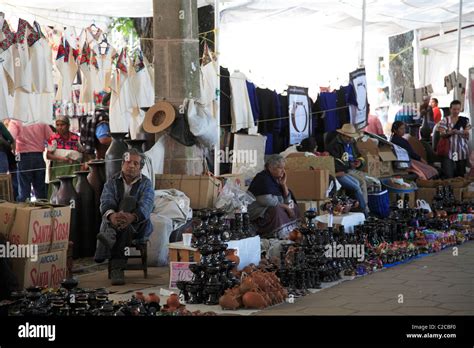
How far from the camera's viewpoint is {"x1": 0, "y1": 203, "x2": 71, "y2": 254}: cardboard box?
21.5ft

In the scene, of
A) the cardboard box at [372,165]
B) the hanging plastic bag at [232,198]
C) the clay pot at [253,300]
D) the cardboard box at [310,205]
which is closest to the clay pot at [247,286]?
the clay pot at [253,300]

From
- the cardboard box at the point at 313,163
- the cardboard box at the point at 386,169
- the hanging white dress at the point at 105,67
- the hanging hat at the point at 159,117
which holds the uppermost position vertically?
the hanging white dress at the point at 105,67

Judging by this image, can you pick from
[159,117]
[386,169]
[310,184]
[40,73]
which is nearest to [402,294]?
[310,184]

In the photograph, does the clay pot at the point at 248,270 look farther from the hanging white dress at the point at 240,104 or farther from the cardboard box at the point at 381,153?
the cardboard box at the point at 381,153

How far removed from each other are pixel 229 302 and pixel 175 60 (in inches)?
157

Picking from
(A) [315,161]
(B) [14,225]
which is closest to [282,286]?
(B) [14,225]

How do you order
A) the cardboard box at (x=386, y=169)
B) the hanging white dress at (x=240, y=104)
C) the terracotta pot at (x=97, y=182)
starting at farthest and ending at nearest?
the cardboard box at (x=386, y=169) < the hanging white dress at (x=240, y=104) < the terracotta pot at (x=97, y=182)

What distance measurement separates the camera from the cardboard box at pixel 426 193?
12750 mm

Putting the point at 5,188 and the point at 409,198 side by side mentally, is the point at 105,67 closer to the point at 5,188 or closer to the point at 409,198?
the point at 5,188

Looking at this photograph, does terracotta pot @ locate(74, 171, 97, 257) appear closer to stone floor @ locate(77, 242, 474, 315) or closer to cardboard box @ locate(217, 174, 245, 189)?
stone floor @ locate(77, 242, 474, 315)

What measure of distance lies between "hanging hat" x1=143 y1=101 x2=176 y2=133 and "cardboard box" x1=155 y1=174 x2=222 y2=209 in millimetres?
571

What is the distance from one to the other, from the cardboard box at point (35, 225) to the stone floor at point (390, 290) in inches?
24.4

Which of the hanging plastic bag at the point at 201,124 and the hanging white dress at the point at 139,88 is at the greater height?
the hanging white dress at the point at 139,88

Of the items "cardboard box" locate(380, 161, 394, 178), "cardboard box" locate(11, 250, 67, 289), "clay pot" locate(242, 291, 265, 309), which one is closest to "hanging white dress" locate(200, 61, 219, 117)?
"cardboard box" locate(380, 161, 394, 178)
